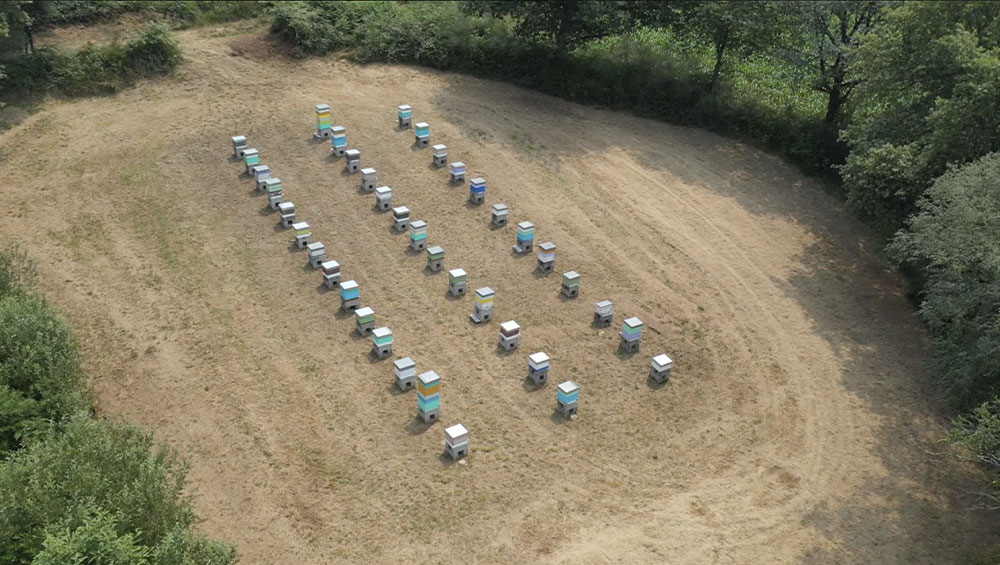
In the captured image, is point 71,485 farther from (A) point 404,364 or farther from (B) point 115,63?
(B) point 115,63

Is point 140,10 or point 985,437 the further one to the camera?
point 140,10

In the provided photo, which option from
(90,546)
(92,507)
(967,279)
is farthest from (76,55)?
(967,279)

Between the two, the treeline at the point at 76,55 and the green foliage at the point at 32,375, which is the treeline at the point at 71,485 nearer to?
the green foliage at the point at 32,375

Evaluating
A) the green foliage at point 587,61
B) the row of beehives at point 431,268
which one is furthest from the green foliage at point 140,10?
the row of beehives at point 431,268

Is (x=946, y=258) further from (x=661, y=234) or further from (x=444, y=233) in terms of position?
(x=444, y=233)

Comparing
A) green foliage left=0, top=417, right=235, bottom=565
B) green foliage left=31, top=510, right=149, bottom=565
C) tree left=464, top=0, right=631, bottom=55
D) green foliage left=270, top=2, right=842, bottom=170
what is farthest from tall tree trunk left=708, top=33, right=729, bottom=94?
green foliage left=31, top=510, right=149, bottom=565

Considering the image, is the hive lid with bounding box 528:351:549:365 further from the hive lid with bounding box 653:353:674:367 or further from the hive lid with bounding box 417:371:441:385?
the hive lid with bounding box 653:353:674:367

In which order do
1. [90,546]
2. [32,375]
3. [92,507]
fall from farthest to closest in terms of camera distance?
[32,375] < [92,507] < [90,546]
